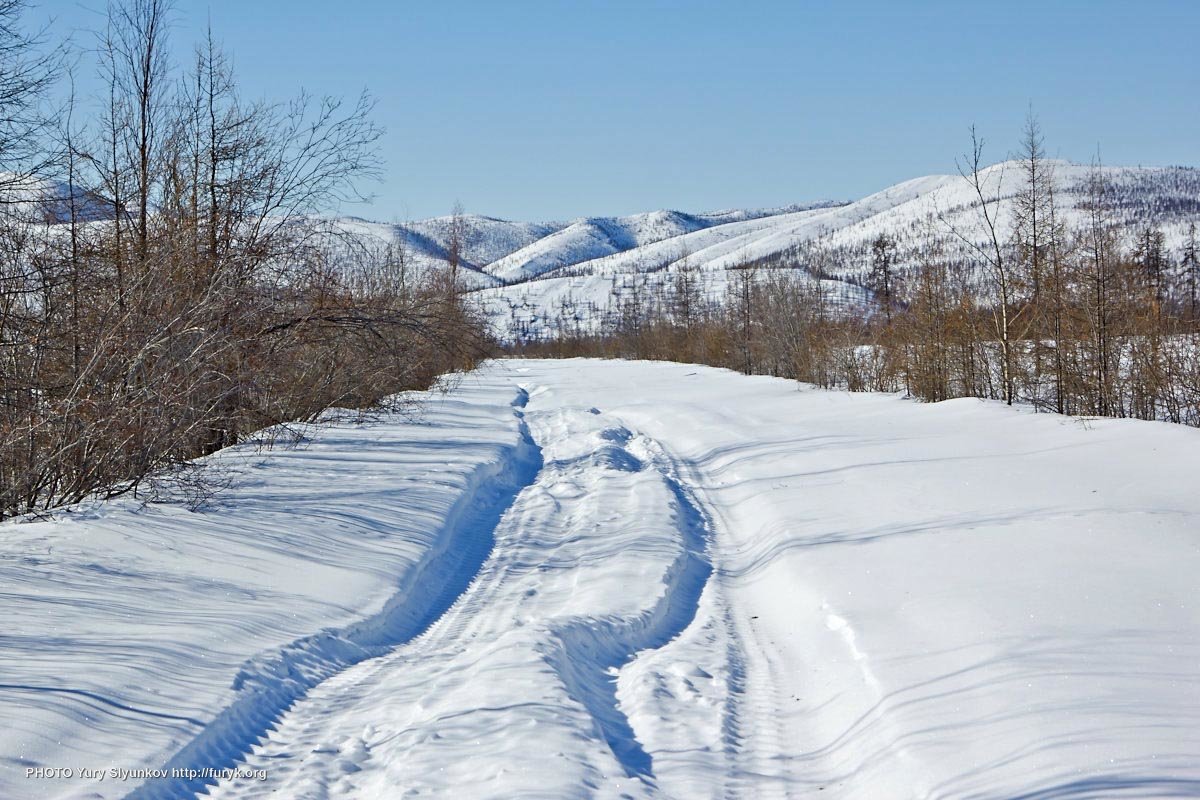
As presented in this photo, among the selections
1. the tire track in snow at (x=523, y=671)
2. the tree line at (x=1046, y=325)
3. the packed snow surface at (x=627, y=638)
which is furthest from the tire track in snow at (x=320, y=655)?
the tree line at (x=1046, y=325)

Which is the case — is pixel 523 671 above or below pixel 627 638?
above

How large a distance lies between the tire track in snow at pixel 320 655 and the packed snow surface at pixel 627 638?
24mm

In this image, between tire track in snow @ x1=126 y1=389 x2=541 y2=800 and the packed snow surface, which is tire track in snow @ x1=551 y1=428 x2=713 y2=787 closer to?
the packed snow surface

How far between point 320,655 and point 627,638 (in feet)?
7.08

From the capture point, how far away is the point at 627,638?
6.55 metres

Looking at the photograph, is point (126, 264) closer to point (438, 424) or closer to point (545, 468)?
point (545, 468)

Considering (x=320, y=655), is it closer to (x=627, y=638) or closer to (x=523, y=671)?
(x=523, y=671)

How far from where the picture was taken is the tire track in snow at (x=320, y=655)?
4.45 m

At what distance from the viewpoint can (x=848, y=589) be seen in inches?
285

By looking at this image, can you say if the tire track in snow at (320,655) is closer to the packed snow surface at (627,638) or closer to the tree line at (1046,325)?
the packed snow surface at (627,638)

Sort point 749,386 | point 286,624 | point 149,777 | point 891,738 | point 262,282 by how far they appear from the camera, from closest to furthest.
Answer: point 149,777
point 891,738
point 286,624
point 262,282
point 749,386

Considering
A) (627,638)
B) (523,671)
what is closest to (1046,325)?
(627,638)

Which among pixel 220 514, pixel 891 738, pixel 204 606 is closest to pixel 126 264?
pixel 220 514

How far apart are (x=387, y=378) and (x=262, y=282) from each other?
772 centimetres
